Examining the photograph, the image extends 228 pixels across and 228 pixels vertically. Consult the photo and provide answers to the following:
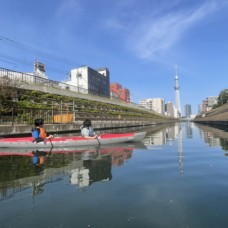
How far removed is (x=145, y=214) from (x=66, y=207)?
148 cm

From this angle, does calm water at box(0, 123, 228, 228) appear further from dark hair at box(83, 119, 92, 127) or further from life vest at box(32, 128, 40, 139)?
dark hair at box(83, 119, 92, 127)

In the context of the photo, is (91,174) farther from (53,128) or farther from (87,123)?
(53,128)

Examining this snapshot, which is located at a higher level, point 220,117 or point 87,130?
point 220,117

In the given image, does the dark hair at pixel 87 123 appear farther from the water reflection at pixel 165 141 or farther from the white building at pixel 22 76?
the white building at pixel 22 76

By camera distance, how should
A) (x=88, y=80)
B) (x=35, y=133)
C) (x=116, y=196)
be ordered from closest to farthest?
(x=116, y=196) < (x=35, y=133) < (x=88, y=80)

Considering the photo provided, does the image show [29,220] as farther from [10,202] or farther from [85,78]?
[85,78]

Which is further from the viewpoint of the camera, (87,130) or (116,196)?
(87,130)

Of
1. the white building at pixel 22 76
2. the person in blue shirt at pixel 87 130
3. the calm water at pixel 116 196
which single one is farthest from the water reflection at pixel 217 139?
the white building at pixel 22 76

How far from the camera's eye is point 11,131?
1909cm

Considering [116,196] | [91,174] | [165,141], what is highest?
[165,141]

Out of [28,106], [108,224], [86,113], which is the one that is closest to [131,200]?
[108,224]

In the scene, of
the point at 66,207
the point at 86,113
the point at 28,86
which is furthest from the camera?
the point at 86,113

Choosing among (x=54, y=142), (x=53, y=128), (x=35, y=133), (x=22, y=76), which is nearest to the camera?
(x=35, y=133)

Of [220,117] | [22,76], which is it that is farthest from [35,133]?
[220,117]
